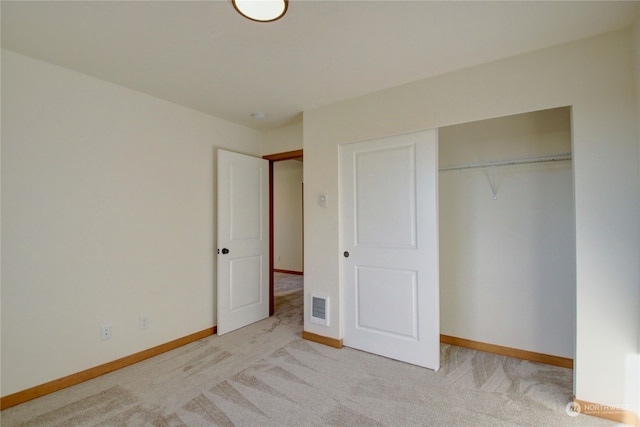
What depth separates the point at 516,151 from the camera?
108 inches

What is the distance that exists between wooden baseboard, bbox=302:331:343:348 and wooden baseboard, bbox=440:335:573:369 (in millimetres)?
1082

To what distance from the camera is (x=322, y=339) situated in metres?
3.09

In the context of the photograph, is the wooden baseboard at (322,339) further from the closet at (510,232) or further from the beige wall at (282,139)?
the beige wall at (282,139)

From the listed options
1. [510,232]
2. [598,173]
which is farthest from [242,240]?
[598,173]

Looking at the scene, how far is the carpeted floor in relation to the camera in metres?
1.92

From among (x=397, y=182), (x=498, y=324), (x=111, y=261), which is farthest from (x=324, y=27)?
(x=498, y=324)

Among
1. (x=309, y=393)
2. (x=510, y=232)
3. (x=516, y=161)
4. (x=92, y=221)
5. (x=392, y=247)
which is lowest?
(x=309, y=393)

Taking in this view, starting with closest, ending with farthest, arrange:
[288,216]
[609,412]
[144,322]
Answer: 1. [609,412]
2. [144,322]
3. [288,216]

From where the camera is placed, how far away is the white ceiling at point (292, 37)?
1.70m

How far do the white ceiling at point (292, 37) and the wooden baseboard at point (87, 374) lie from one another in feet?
7.78

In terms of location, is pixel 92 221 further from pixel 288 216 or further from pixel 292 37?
pixel 288 216

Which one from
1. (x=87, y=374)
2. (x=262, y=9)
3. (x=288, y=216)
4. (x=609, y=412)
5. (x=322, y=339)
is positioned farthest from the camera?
(x=288, y=216)

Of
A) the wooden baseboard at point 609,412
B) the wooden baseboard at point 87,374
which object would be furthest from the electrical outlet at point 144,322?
the wooden baseboard at point 609,412

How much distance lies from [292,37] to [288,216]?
17.8 feet
